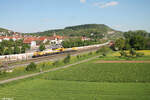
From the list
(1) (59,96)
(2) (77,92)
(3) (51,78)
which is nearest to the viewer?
(1) (59,96)

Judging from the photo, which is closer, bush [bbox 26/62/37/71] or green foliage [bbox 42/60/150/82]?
green foliage [bbox 42/60/150/82]

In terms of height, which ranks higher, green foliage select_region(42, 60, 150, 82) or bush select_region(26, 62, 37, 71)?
bush select_region(26, 62, 37, 71)

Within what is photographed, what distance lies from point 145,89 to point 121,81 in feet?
13.1

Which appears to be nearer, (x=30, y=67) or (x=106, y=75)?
(x=106, y=75)

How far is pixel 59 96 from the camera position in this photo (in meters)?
14.0

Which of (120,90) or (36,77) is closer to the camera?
(120,90)

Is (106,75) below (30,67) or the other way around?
below

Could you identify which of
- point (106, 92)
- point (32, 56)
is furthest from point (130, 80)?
point (32, 56)

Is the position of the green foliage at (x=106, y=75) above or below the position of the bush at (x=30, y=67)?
below

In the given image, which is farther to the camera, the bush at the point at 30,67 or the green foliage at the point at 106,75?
the bush at the point at 30,67

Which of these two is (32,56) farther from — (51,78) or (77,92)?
(77,92)

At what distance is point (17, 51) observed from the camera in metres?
48.6

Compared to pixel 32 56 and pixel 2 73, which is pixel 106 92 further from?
pixel 32 56

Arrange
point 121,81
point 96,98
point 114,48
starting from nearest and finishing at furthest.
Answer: point 96,98, point 121,81, point 114,48
